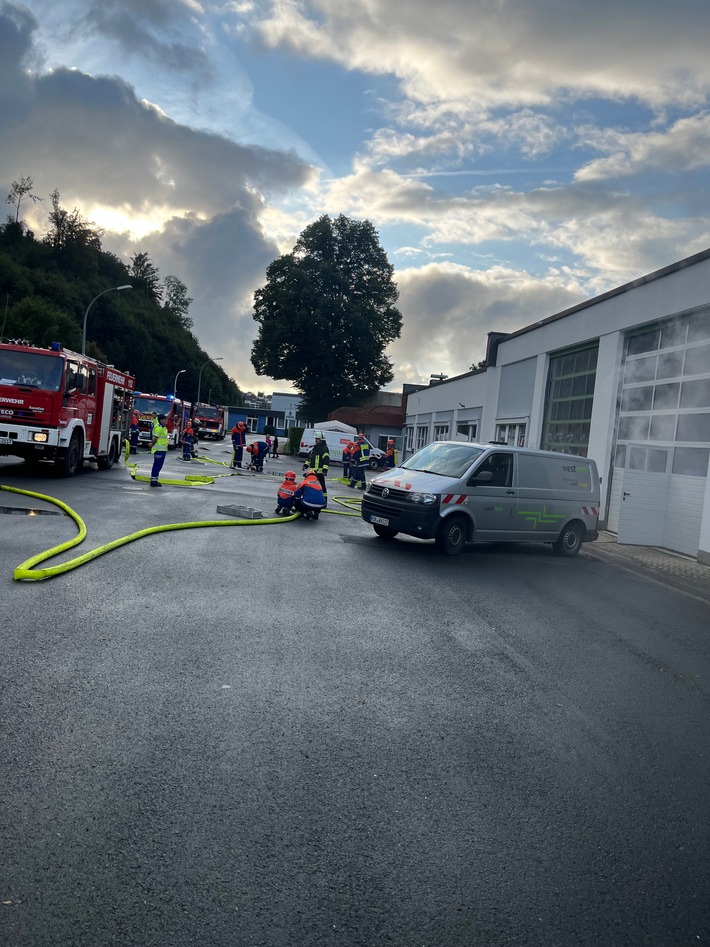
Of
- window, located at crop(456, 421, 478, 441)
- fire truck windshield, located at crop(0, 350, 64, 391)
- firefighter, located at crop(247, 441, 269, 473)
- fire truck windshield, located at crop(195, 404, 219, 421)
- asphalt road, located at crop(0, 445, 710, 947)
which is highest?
fire truck windshield, located at crop(195, 404, 219, 421)

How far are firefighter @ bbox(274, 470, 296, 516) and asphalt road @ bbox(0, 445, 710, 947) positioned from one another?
679cm

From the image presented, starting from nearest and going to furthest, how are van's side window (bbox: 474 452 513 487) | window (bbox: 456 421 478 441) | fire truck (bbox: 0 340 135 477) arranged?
van's side window (bbox: 474 452 513 487), fire truck (bbox: 0 340 135 477), window (bbox: 456 421 478 441)

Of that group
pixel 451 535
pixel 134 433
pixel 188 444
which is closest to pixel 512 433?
pixel 188 444

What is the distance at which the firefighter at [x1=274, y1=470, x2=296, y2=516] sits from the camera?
15227 mm

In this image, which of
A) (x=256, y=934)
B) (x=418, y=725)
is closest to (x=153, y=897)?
(x=256, y=934)

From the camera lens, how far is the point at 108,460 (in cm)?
A: 2233

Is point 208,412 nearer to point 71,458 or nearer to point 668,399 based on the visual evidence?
point 71,458

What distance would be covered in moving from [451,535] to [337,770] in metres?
8.48

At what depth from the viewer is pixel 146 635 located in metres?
6.12

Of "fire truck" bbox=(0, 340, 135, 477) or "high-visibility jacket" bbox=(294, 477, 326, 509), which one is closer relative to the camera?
"high-visibility jacket" bbox=(294, 477, 326, 509)

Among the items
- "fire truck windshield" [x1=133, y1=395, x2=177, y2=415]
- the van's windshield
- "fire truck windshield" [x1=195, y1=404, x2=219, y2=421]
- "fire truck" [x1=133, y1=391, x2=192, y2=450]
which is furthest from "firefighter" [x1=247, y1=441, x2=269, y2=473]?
"fire truck windshield" [x1=195, y1=404, x2=219, y2=421]

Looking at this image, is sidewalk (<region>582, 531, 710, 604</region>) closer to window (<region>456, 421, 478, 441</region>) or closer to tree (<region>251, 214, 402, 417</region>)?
window (<region>456, 421, 478, 441</region>)

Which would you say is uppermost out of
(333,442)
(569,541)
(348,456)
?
(333,442)

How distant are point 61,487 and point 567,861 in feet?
47.4
